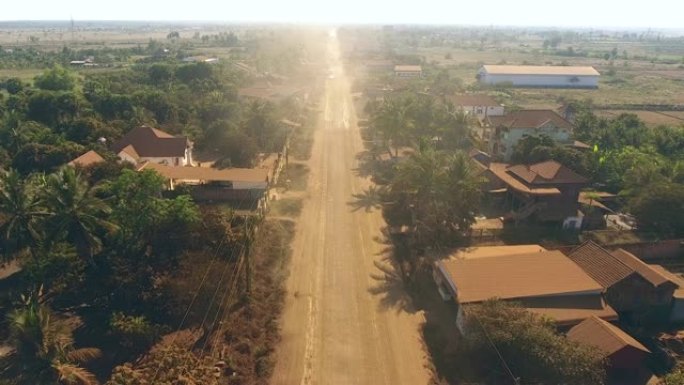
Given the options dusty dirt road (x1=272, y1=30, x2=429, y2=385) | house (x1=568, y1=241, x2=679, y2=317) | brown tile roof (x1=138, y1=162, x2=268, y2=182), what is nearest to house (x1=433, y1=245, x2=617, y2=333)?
house (x1=568, y1=241, x2=679, y2=317)

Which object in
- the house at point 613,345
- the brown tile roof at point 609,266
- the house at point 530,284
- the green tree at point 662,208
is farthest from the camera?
the green tree at point 662,208

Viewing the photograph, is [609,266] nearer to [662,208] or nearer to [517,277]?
[517,277]

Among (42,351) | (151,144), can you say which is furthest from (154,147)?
(42,351)

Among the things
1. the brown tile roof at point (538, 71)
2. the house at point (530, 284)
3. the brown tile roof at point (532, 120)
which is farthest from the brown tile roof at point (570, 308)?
the brown tile roof at point (538, 71)

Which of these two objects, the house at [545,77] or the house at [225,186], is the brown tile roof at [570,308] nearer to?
the house at [225,186]

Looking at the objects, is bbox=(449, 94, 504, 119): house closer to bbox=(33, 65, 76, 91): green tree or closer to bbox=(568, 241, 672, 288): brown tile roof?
bbox=(568, 241, 672, 288): brown tile roof
